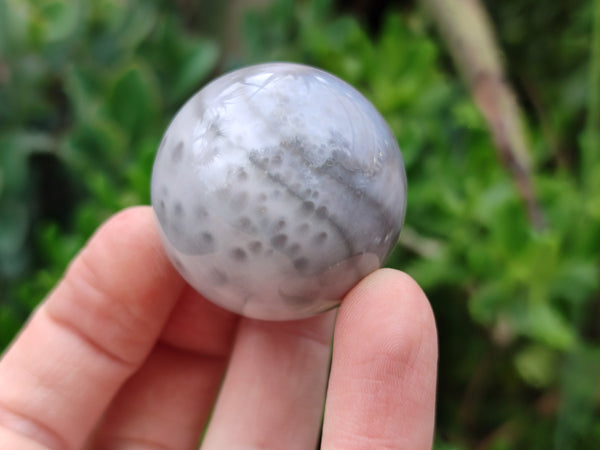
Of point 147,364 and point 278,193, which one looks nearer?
point 278,193

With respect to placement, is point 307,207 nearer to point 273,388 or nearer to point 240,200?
point 240,200

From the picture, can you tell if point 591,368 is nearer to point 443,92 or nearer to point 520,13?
point 443,92

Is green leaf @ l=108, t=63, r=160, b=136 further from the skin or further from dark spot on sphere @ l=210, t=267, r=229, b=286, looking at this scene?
dark spot on sphere @ l=210, t=267, r=229, b=286

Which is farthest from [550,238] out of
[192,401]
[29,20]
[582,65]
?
[29,20]

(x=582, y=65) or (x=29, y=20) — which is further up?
(x=29, y=20)

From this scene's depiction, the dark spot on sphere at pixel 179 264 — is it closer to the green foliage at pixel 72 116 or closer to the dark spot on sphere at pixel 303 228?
the dark spot on sphere at pixel 303 228

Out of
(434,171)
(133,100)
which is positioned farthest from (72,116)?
(434,171)

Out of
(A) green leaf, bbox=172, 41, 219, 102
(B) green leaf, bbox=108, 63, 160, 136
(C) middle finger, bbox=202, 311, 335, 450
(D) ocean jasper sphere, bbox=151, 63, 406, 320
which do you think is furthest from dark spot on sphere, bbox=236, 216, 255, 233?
(A) green leaf, bbox=172, 41, 219, 102
